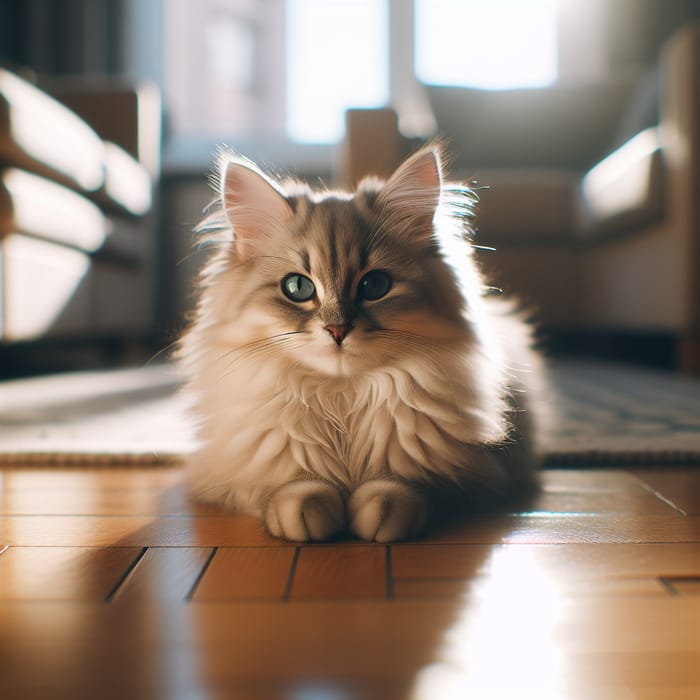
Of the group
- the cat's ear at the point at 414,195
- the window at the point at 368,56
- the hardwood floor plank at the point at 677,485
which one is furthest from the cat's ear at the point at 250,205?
the window at the point at 368,56

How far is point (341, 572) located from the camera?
2.67ft

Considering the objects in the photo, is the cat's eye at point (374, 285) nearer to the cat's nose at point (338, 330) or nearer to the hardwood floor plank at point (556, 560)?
the cat's nose at point (338, 330)

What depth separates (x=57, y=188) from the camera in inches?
105

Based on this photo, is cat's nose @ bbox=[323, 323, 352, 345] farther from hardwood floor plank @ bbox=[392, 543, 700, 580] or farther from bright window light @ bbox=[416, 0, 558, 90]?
bright window light @ bbox=[416, 0, 558, 90]

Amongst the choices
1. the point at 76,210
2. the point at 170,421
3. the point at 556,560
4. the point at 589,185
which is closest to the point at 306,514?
the point at 556,560

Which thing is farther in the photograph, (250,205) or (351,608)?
(250,205)

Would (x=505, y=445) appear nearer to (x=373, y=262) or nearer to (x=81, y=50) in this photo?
(x=373, y=262)

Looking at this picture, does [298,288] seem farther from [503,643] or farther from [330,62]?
[330,62]

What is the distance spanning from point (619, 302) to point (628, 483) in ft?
7.03

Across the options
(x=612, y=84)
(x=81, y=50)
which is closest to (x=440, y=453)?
(x=612, y=84)

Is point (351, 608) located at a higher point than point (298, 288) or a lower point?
lower

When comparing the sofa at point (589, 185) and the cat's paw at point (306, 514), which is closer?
the cat's paw at point (306, 514)

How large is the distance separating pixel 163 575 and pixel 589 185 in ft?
9.80

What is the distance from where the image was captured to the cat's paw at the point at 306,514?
91 centimetres
